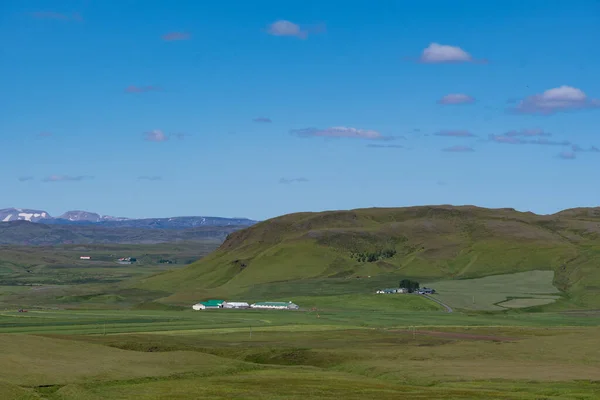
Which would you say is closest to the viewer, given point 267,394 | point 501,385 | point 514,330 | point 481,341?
point 267,394

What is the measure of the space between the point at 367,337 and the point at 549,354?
37.4 metres

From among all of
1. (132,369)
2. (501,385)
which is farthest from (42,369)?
(501,385)

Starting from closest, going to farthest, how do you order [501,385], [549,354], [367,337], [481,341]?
[501,385], [549,354], [481,341], [367,337]

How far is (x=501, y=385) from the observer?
103000mm

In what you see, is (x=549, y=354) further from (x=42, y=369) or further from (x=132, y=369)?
(x=42, y=369)

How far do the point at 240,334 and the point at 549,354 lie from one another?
5901 cm

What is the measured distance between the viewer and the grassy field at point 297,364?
320 feet

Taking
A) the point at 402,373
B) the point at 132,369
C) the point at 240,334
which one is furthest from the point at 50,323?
the point at 402,373

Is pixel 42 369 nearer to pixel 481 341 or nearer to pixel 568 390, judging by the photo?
pixel 568 390

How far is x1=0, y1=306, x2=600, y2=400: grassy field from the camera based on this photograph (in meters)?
Result: 97.4

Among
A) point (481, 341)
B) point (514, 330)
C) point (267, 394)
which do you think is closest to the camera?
point (267, 394)

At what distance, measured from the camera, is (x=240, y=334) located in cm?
17388

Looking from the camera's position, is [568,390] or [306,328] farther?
[306,328]

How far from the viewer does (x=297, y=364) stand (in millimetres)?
131375
